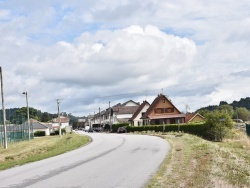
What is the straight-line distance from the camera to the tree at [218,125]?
48.8 metres

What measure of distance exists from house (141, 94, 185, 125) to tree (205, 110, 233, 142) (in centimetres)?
4194

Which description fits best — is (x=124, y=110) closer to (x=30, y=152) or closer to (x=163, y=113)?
(x=163, y=113)

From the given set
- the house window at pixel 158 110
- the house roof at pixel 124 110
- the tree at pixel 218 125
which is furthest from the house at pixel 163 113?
the tree at pixel 218 125

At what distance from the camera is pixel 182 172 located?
14961 mm

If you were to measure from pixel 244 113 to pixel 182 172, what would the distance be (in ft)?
481

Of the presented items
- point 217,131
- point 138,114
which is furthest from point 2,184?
point 138,114

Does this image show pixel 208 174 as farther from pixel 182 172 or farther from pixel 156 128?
pixel 156 128

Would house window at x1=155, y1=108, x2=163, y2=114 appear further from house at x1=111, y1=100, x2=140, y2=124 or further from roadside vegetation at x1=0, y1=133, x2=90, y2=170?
roadside vegetation at x1=0, y1=133, x2=90, y2=170

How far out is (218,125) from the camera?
160 feet

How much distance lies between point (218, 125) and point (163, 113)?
45036 mm

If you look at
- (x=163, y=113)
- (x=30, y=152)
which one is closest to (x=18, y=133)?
(x=30, y=152)

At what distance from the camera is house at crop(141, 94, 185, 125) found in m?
92.8

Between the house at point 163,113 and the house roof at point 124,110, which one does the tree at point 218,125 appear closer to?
the house at point 163,113

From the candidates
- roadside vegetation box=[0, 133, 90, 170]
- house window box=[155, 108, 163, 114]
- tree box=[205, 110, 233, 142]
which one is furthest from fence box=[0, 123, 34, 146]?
house window box=[155, 108, 163, 114]
